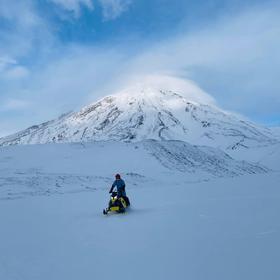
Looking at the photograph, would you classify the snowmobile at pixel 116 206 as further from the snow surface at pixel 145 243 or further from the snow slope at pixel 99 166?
the snow slope at pixel 99 166

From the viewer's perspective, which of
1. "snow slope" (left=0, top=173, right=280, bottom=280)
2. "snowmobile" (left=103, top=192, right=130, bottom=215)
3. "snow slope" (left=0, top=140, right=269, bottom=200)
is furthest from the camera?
"snow slope" (left=0, top=140, right=269, bottom=200)

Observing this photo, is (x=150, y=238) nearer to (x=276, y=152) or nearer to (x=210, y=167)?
(x=210, y=167)

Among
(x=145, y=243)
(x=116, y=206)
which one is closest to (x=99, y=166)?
(x=116, y=206)

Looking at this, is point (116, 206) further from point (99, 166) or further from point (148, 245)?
point (99, 166)

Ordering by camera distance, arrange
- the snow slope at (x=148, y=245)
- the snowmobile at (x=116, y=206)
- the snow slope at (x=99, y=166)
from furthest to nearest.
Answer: the snow slope at (x=99, y=166) → the snowmobile at (x=116, y=206) → the snow slope at (x=148, y=245)

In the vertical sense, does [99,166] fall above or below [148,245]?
above

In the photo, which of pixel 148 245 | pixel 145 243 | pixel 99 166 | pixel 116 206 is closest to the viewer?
pixel 148 245

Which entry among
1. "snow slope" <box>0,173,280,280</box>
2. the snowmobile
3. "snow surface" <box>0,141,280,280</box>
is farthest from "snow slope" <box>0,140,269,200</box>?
Answer: "snow slope" <box>0,173,280,280</box>

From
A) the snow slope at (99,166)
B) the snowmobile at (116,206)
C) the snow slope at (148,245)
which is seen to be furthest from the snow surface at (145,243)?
the snow slope at (99,166)

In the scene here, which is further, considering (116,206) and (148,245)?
(116,206)

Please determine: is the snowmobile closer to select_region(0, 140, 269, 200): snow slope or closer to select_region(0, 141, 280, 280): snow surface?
select_region(0, 141, 280, 280): snow surface

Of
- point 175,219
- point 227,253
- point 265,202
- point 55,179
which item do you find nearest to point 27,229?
point 175,219

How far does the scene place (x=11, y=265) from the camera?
10.8 metres

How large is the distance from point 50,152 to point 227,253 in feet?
165
